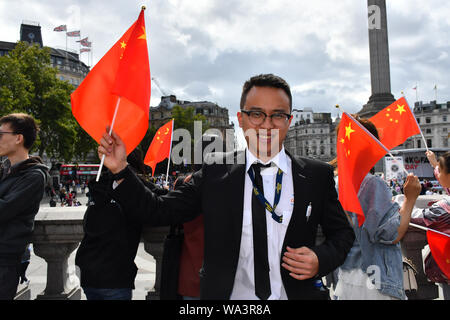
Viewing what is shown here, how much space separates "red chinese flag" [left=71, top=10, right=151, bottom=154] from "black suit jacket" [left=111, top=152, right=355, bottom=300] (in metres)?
0.60

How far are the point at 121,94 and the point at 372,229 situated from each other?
1.96 metres

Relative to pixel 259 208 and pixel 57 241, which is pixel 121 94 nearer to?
pixel 259 208

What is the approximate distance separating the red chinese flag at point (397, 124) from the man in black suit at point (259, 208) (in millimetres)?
2738

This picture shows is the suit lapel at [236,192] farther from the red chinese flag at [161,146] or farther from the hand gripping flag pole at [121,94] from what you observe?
the red chinese flag at [161,146]

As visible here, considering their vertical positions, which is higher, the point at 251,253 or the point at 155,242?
the point at 251,253

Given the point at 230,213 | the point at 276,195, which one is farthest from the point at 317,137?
the point at 230,213

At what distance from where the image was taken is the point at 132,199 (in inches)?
67.6

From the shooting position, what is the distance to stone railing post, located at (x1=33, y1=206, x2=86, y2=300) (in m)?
3.17

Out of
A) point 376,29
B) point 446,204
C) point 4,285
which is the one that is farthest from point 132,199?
point 376,29

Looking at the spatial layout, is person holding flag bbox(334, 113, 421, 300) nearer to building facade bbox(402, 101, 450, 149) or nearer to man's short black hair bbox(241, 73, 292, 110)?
man's short black hair bbox(241, 73, 292, 110)

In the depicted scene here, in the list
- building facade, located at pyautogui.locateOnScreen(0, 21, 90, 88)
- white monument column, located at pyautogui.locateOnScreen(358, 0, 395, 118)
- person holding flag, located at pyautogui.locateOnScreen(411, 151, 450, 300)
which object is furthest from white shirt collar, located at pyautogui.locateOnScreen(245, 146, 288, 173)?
building facade, located at pyautogui.locateOnScreen(0, 21, 90, 88)

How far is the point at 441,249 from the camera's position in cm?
272

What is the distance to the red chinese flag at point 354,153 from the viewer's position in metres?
2.46

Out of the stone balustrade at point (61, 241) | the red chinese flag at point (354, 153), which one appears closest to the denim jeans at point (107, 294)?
the stone balustrade at point (61, 241)
